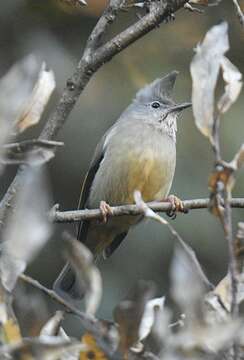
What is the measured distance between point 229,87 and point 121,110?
4625 mm

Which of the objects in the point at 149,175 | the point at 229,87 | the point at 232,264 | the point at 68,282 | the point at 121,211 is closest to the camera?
the point at 232,264

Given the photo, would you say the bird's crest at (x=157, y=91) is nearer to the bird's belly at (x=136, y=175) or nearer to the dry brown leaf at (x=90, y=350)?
the bird's belly at (x=136, y=175)

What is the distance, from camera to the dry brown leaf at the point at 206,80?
1980mm

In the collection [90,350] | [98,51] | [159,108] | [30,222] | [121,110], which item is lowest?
[90,350]


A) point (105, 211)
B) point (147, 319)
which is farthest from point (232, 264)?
point (105, 211)

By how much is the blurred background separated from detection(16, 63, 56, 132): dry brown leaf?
156 inches

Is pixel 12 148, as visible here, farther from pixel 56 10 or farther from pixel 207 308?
pixel 56 10

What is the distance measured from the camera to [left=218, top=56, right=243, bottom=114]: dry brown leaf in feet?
6.64

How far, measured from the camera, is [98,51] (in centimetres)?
320

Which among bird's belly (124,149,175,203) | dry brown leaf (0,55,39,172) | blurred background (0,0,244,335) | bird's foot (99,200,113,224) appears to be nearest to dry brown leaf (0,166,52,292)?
dry brown leaf (0,55,39,172)

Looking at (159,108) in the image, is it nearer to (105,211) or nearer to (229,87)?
(105,211)

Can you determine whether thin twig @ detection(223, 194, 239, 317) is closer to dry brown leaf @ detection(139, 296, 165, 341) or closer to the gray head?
dry brown leaf @ detection(139, 296, 165, 341)

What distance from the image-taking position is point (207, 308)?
72.7 inches

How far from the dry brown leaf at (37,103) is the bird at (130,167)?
2.24m
